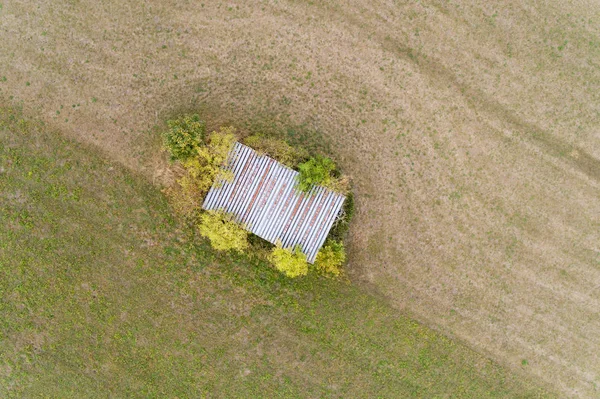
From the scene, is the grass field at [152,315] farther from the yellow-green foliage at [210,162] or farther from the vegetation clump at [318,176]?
the vegetation clump at [318,176]

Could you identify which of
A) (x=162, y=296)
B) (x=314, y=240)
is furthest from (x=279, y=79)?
(x=162, y=296)

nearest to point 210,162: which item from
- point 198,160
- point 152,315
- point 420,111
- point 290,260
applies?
point 198,160

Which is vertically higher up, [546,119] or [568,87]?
[568,87]

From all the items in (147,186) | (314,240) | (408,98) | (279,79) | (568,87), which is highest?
(568,87)

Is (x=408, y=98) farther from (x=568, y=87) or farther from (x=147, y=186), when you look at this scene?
(x=147, y=186)

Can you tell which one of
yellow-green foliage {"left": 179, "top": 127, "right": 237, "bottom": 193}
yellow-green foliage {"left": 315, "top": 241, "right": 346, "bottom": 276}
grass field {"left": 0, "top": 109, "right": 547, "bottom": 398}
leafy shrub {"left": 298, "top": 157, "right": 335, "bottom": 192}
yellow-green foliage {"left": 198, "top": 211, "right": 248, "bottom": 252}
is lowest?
grass field {"left": 0, "top": 109, "right": 547, "bottom": 398}

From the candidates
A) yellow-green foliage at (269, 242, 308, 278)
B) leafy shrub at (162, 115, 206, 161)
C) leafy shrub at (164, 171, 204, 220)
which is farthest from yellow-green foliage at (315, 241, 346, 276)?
leafy shrub at (162, 115, 206, 161)

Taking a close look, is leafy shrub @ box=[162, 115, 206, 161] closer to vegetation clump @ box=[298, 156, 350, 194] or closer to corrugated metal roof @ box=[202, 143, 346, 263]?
corrugated metal roof @ box=[202, 143, 346, 263]
